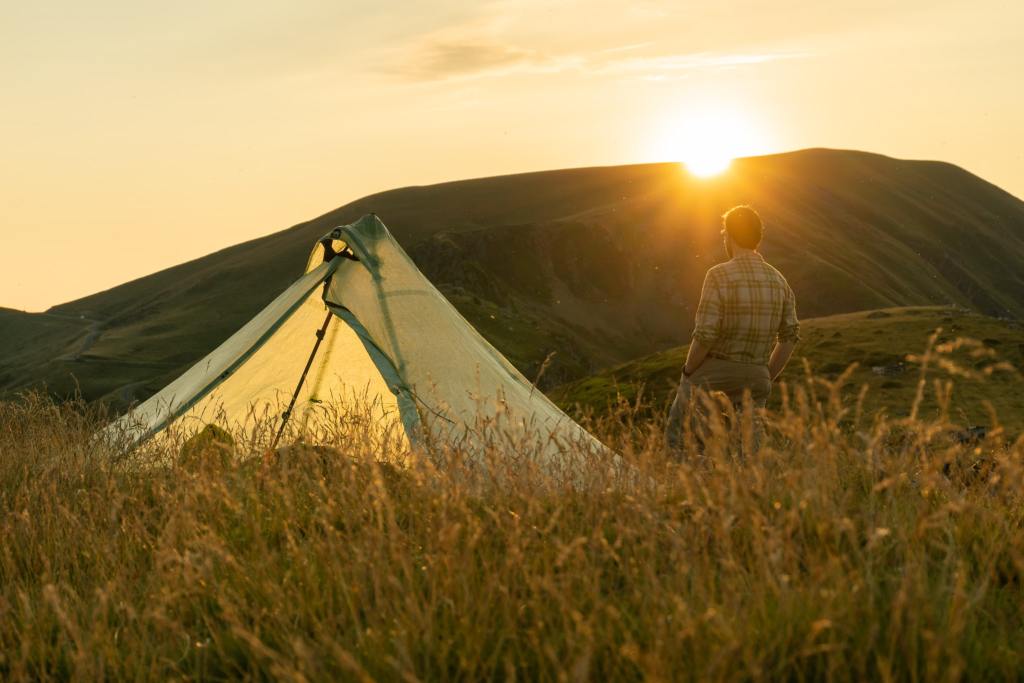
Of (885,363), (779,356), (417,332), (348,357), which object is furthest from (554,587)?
(885,363)

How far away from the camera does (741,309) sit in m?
7.38

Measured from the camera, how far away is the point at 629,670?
116 inches

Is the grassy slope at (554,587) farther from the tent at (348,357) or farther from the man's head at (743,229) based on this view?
the tent at (348,357)

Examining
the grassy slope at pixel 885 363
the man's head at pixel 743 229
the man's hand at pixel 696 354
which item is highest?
the man's head at pixel 743 229

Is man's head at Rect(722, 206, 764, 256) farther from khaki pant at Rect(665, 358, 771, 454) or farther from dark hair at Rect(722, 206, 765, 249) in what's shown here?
khaki pant at Rect(665, 358, 771, 454)

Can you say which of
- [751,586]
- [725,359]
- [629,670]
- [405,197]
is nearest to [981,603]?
[751,586]

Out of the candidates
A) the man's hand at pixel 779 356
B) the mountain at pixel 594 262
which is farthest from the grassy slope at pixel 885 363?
the mountain at pixel 594 262

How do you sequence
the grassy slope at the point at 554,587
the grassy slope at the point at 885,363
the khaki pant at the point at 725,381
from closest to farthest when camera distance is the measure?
the grassy slope at the point at 554,587 → the khaki pant at the point at 725,381 → the grassy slope at the point at 885,363

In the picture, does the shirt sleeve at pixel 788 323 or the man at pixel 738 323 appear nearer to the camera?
the man at pixel 738 323

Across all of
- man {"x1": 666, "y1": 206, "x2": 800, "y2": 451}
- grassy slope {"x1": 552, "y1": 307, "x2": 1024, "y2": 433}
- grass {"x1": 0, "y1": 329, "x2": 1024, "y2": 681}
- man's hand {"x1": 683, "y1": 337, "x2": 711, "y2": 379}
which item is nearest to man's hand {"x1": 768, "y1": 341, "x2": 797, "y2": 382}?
man {"x1": 666, "y1": 206, "x2": 800, "y2": 451}

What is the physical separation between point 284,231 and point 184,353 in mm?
60823

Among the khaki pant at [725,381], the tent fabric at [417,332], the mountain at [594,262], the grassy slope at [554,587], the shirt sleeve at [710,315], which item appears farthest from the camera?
the mountain at [594,262]

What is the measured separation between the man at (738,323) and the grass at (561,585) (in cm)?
250

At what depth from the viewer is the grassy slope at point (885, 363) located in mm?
19953
